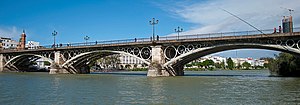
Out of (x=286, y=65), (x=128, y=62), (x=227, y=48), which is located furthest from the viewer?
(x=128, y=62)

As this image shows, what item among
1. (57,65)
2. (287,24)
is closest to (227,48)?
(287,24)

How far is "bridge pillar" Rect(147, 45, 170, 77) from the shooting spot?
156 feet

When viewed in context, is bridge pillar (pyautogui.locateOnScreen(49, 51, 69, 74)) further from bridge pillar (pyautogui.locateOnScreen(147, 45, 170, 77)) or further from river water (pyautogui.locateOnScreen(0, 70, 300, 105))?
river water (pyautogui.locateOnScreen(0, 70, 300, 105))

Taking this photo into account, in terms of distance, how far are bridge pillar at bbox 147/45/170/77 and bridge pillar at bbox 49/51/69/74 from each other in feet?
85.2

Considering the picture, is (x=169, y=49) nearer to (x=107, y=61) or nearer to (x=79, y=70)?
(x=79, y=70)

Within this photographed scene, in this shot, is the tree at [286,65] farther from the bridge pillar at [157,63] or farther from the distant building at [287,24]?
the bridge pillar at [157,63]

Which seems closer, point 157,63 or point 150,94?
point 150,94

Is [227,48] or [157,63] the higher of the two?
[227,48]

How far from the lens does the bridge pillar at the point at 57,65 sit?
64938mm

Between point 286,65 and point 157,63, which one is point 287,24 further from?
point 157,63

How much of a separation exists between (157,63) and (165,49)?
9.87ft

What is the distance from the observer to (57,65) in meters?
65.4

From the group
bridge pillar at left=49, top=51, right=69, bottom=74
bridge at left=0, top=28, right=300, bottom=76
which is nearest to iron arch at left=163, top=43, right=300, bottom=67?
bridge at left=0, top=28, right=300, bottom=76

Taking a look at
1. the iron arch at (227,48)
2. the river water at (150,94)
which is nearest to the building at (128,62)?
the iron arch at (227,48)
